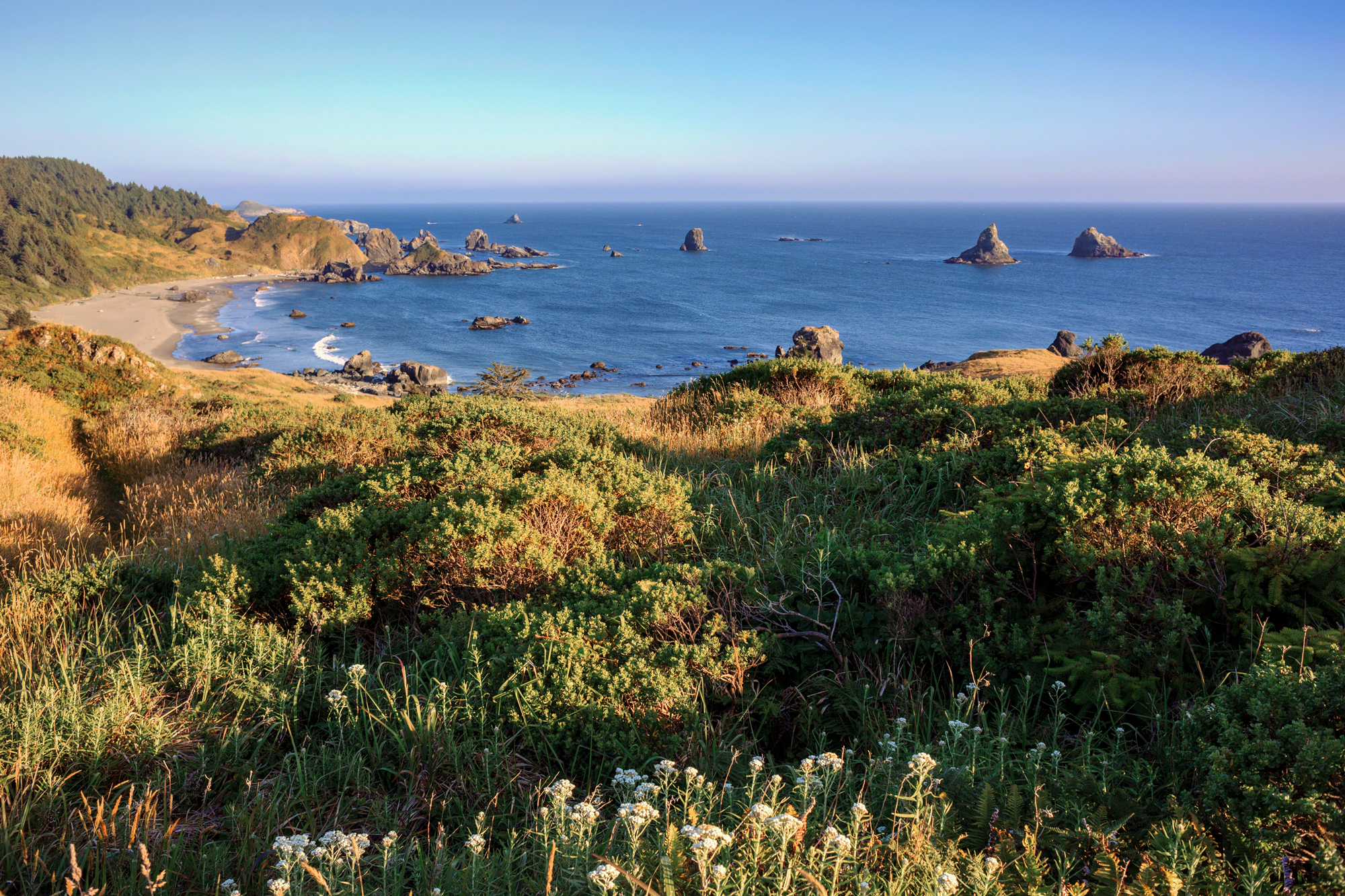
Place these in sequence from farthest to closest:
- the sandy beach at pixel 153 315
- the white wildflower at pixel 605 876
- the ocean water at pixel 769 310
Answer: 1. the sandy beach at pixel 153 315
2. the ocean water at pixel 769 310
3. the white wildflower at pixel 605 876

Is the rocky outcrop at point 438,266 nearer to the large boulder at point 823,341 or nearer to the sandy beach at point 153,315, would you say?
the sandy beach at point 153,315

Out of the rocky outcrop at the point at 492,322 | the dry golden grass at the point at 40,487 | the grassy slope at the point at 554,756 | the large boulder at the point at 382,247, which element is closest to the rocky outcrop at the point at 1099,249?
the rocky outcrop at the point at 492,322

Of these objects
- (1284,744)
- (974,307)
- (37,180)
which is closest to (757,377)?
(1284,744)

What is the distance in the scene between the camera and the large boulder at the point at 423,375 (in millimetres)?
62656

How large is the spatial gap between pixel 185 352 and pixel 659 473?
87.5m

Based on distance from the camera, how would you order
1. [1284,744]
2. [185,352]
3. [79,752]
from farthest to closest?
[185,352]
[79,752]
[1284,744]

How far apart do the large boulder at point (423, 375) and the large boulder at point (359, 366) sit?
5582mm

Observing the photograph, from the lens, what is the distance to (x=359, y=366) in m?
67.3

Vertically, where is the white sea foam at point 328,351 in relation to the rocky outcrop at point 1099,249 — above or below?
below

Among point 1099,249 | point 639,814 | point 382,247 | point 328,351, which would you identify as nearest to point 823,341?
point 328,351

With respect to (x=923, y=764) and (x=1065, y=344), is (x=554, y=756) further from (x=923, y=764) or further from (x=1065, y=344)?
(x=1065, y=344)

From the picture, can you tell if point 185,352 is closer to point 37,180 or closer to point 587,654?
point 587,654

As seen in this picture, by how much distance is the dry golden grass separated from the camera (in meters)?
6.18

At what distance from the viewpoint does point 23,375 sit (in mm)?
14219
